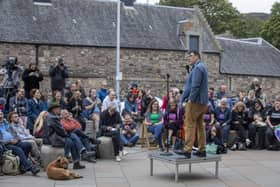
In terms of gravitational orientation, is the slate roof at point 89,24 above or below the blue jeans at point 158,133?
above

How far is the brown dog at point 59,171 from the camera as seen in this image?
35.6 ft

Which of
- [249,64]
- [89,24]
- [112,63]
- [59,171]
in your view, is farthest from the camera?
[249,64]

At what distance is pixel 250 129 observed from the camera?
16.8 meters

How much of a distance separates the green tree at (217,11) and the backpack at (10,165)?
163 feet

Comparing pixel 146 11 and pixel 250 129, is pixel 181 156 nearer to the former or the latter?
pixel 250 129

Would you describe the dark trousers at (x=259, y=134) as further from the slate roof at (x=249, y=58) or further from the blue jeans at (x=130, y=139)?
the slate roof at (x=249, y=58)

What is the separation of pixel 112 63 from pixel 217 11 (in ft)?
87.7

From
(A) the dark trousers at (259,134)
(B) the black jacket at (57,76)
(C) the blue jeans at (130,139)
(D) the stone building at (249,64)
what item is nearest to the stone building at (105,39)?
(D) the stone building at (249,64)

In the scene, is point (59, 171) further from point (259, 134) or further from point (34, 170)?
point (259, 134)

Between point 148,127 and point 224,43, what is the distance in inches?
1199

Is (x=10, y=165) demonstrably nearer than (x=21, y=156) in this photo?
Yes

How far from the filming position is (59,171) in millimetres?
10836

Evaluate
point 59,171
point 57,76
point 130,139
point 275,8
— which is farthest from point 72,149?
point 275,8

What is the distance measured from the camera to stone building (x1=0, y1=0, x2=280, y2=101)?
34.2m
